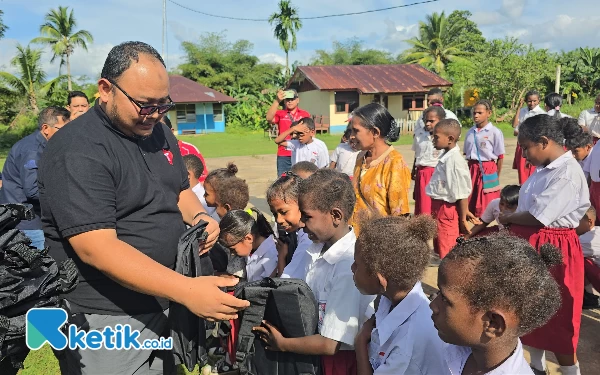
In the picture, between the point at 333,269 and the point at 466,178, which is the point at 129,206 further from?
the point at 466,178

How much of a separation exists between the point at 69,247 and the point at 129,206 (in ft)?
1.00

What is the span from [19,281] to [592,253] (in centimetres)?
420

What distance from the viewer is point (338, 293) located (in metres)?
2.19

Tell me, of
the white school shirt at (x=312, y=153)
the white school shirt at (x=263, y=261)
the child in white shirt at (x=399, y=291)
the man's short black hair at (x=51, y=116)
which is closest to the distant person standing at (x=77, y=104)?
the man's short black hair at (x=51, y=116)

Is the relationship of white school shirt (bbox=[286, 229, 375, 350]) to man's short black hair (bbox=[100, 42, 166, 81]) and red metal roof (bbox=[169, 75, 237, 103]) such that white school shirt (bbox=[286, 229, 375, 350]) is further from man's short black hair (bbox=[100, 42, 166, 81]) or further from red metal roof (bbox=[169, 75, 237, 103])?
red metal roof (bbox=[169, 75, 237, 103])

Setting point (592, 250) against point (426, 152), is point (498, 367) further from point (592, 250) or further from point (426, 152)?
point (426, 152)

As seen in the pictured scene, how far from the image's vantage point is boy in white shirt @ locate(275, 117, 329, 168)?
236 inches

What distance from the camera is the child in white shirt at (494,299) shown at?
Answer: 1563 mm

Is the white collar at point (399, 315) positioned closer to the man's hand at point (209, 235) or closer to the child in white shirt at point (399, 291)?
the child in white shirt at point (399, 291)

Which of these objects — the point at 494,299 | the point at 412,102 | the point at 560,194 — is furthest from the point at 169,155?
the point at 412,102

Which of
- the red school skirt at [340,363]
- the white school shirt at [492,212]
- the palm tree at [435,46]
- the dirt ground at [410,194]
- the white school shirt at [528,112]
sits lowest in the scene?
the dirt ground at [410,194]

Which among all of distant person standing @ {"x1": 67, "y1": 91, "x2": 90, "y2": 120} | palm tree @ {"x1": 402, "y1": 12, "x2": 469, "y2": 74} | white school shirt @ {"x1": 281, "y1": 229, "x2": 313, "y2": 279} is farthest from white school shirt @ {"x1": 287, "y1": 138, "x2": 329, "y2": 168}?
palm tree @ {"x1": 402, "y1": 12, "x2": 469, "y2": 74}

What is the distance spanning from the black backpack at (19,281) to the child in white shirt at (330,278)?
96 cm

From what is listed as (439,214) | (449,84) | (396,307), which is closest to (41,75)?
(449,84)
